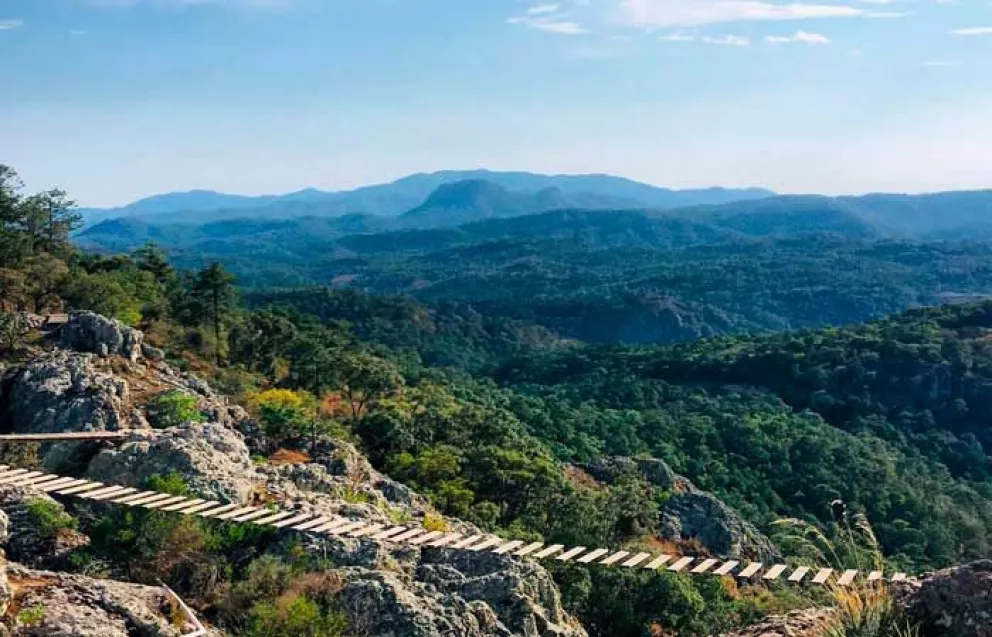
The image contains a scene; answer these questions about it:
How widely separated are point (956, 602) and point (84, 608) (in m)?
8.05

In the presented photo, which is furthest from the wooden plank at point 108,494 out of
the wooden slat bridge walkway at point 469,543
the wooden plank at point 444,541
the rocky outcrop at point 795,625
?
the rocky outcrop at point 795,625

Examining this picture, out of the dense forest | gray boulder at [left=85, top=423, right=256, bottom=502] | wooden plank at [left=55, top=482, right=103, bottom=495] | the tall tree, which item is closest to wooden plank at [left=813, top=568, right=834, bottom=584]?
wooden plank at [left=55, top=482, right=103, bottom=495]

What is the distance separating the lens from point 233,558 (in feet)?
41.6

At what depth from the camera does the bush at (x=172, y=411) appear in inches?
763

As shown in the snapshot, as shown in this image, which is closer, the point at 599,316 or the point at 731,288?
the point at 599,316

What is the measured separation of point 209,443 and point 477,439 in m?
21.1

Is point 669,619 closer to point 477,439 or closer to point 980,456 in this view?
point 477,439

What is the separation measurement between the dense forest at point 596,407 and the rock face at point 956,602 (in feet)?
31.3

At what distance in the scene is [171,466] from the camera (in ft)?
45.7

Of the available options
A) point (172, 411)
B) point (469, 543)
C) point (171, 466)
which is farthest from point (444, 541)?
point (172, 411)

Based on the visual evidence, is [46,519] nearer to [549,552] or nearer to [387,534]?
[387,534]

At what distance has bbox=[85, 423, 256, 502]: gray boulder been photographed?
45.1 ft

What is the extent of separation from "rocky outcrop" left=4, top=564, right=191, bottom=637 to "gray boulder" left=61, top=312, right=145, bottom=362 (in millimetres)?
14468

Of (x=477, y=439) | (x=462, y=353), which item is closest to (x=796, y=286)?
(x=462, y=353)
